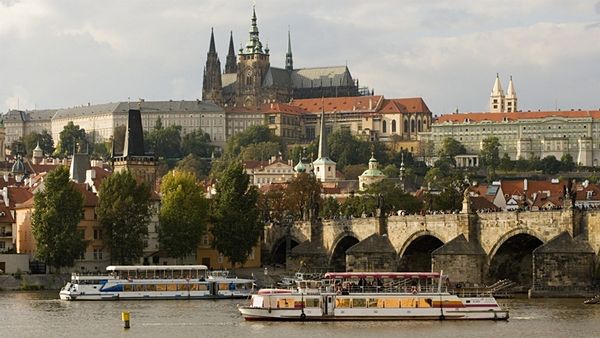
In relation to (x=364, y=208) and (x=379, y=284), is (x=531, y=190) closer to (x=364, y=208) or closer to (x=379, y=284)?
(x=364, y=208)

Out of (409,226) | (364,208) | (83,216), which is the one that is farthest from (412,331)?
(364,208)

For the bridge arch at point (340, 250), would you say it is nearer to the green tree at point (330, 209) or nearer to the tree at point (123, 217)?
Result: the tree at point (123, 217)

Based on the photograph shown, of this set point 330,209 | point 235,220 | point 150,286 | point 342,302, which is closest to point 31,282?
point 150,286

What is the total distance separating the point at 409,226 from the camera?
95.9 metres

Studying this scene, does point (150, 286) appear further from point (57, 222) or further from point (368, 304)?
point (368, 304)

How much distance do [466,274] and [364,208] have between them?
46187mm

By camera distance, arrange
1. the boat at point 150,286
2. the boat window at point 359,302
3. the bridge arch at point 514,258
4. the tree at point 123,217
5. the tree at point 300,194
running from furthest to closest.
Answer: the tree at point 300,194 → the tree at point 123,217 → the boat at point 150,286 → the bridge arch at point 514,258 → the boat window at point 359,302

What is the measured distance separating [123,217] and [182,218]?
16.7 ft

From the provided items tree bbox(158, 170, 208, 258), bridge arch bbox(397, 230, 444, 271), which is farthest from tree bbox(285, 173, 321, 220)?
bridge arch bbox(397, 230, 444, 271)

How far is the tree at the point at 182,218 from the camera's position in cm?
10331

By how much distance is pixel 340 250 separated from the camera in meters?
107

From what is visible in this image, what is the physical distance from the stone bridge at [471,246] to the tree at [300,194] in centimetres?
2721

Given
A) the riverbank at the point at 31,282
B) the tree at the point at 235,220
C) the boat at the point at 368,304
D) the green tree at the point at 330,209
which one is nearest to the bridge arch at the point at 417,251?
the tree at the point at 235,220

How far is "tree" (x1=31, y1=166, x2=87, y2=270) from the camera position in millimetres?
96688
